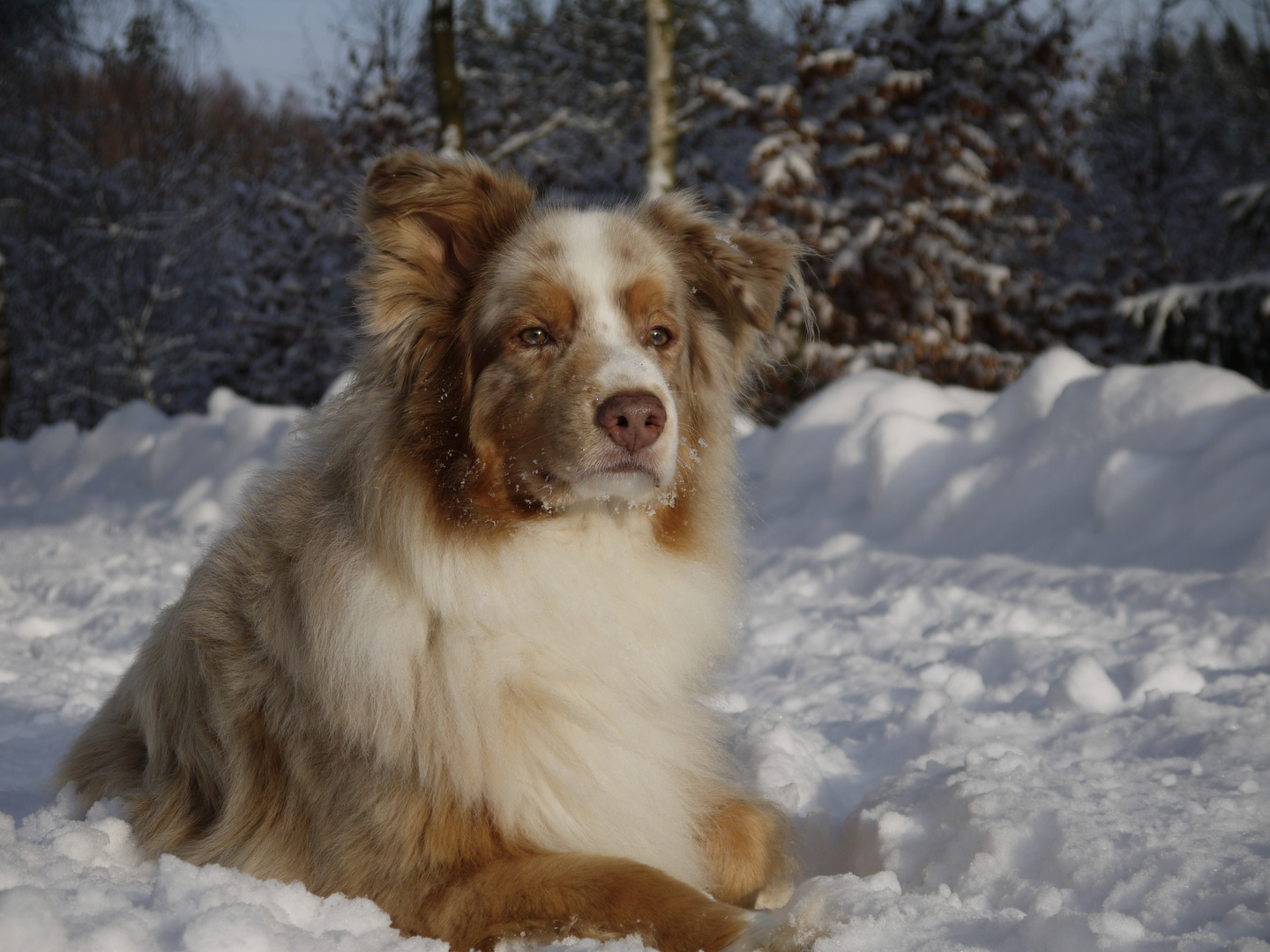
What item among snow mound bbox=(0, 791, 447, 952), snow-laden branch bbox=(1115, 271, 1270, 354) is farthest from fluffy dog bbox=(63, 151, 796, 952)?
snow-laden branch bbox=(1115, 271, 1270, 354)

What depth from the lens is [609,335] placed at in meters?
3.03

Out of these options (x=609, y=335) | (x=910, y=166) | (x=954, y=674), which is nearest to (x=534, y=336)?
(x=609, y=335)

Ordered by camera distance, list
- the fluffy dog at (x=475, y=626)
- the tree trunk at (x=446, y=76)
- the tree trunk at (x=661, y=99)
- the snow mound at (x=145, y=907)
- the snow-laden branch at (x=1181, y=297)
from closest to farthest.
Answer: the snow mound at (x=145, y=907) < the fluffy dog at (x=475, y=626) < the snow-laden branch at (x=1181, y=297) < the tree trunk at (x=661, y=99) < the tree trunk at (x=446, y=76)

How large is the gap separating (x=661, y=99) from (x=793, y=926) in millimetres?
11174

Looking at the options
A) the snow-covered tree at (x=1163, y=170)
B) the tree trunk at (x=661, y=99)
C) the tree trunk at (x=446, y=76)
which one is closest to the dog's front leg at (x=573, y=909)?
the tree trunk at (x=661, y=99)

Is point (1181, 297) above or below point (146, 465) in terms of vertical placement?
above

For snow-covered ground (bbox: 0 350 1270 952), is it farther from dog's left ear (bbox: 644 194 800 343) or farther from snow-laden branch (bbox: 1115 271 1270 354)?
snow-laden branch (bbox: 1115 271 1270 354)

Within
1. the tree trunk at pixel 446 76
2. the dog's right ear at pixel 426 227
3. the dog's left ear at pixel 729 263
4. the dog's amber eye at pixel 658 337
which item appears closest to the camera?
the dog's right ear at pixel 426 227

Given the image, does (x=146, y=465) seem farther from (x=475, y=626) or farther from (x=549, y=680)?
(x=549, y=680)

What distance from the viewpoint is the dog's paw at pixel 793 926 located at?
2277 mm

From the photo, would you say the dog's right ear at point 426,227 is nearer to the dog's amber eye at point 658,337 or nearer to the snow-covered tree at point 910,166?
the dog's amber eye at point 658,337

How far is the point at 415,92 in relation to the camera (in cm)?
Answer: 2239

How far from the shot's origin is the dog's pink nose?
9.16ft

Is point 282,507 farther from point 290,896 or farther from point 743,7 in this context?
point 743,7
